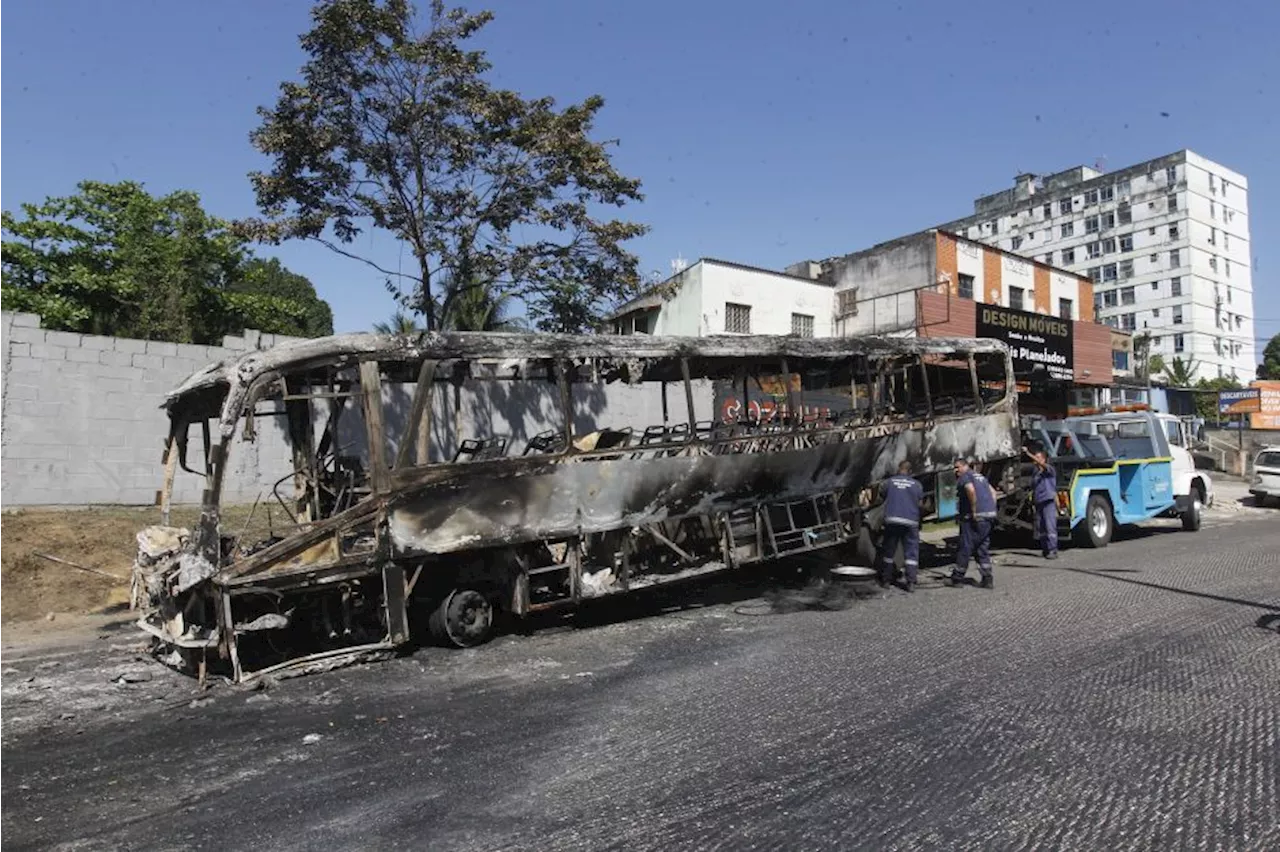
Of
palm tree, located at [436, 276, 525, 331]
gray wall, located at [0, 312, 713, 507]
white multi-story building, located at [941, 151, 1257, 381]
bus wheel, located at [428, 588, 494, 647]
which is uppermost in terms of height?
white multi-story building, located at [941, 151, 1257, 381]

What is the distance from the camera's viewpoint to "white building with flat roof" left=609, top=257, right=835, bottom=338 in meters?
→ 23.9

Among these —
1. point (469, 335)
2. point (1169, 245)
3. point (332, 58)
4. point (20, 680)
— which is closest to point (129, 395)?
point (332, 58)

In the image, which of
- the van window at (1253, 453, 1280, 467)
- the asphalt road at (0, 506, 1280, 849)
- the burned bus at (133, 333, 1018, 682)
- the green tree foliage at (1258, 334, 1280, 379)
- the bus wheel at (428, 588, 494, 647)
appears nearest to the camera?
the asphalt road at (0, 506, 1280, 849)

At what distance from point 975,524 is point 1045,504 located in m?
2.80

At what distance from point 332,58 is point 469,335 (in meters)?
6.92

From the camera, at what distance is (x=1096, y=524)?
13.1 m

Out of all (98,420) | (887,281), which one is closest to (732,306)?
(887,281)

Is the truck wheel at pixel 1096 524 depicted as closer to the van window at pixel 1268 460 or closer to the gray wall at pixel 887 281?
the van window at pixel 1268 460

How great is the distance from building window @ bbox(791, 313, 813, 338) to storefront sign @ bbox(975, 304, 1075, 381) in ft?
16.3

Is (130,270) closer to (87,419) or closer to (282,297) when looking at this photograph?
(282,297)

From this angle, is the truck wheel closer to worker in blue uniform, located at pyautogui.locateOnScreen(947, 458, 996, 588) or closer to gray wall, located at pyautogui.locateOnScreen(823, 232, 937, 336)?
worker in blue uniform, located at pyautogui.locateOnScreen(947, 458, 996, 588)

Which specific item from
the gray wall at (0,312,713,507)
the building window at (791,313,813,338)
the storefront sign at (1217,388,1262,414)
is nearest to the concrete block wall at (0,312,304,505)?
the gray wall at (0,312,713,507)

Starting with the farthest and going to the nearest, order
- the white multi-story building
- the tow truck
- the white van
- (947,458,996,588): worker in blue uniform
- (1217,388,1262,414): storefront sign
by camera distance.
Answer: the white multi-story building < (1217,388,1262,414): storefront sign < the white van < the tow truck < (947,458,996,588): worker in blue uniform

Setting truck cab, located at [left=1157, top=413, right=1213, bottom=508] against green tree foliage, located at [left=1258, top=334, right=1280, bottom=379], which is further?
green tree foliage, located at [left=1258, top=334, right=1280, bottom=379]
